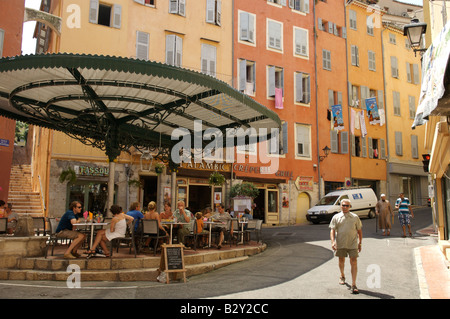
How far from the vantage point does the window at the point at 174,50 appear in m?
20.7

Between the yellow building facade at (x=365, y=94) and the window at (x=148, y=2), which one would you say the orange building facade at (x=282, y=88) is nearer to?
the yellow building facade at (x=365, y=94)

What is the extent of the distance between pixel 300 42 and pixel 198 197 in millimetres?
12829

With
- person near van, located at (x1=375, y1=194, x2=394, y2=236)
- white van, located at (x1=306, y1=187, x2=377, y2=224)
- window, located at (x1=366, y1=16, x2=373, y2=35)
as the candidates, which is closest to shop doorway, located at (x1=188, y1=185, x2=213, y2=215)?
white van, located at (x1=306, y1=187, x2=377, y2=224)

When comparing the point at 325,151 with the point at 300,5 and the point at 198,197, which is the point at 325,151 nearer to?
the point at 198,197

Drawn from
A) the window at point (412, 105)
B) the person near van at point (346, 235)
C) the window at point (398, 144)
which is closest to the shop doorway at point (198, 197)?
the person near van at point (346, 235)

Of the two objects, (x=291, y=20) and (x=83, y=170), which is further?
(x=291, y=20)

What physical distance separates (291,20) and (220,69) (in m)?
7.37

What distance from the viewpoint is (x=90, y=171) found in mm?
17875

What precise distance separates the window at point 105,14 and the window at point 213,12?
17.3 ft

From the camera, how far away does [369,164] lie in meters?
29.6

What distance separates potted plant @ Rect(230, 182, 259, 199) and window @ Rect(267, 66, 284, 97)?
6276 millimetres

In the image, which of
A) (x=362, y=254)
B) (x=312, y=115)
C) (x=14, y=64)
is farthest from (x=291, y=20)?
(x=14, y=64)

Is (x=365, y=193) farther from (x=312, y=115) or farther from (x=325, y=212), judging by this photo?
(x=312, y=115)

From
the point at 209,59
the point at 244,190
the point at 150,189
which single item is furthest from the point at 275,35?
the point at 150,189
